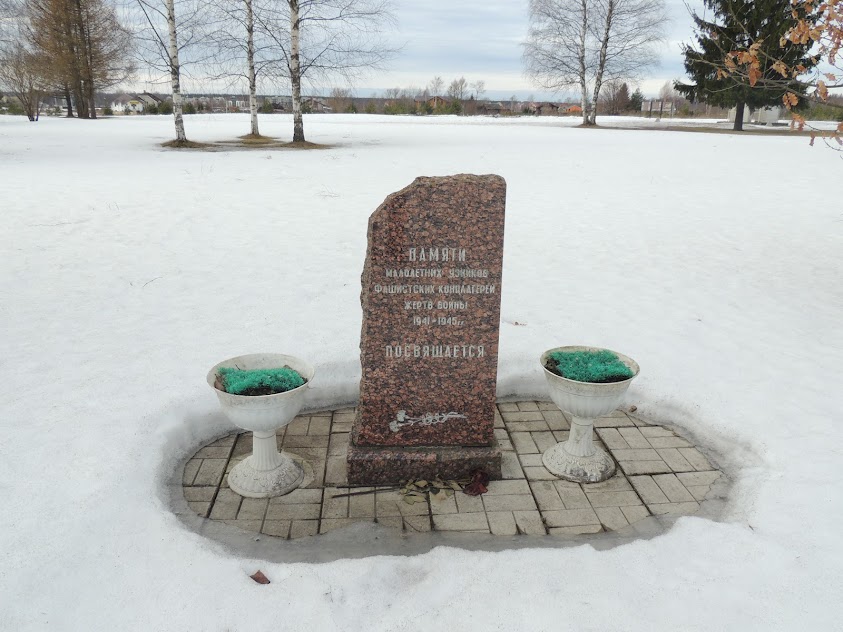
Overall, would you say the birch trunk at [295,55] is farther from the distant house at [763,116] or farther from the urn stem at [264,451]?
the distant house at [763,116]

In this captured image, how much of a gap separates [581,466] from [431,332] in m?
1.40

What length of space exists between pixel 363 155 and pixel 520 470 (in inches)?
581

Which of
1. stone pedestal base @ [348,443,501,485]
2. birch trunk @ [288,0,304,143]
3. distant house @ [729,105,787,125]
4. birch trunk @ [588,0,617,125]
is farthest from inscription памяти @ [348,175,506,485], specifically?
distant house @ [729,105,787,125]

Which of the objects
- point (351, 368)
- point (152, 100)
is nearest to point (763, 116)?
point (351, 368)

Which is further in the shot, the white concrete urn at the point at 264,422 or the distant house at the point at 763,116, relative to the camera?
the distant house at the point at 763,116

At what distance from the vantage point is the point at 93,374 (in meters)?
5.05

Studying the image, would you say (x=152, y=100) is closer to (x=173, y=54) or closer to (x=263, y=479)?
(x=173, y=54)

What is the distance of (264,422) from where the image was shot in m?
3.71

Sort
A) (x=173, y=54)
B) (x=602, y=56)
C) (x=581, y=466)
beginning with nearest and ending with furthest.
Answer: (x=581, y=466) → (x=173, y=54) → (x=602, y=56)

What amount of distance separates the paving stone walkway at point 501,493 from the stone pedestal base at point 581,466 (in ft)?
0.16

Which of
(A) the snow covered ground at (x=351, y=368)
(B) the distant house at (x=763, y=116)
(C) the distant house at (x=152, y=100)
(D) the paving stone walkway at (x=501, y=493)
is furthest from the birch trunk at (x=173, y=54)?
(B) the distant house at (x=763, y=116)

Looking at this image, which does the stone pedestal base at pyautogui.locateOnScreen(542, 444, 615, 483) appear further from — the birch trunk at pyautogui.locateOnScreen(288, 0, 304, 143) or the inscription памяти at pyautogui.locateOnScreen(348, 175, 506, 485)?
the birch trunk at pyautogui.locateOnScreen(288, 0, 304, 143)

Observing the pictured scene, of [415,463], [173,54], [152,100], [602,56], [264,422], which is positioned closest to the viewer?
[264,422]

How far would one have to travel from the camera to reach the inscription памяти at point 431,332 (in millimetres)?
3623
